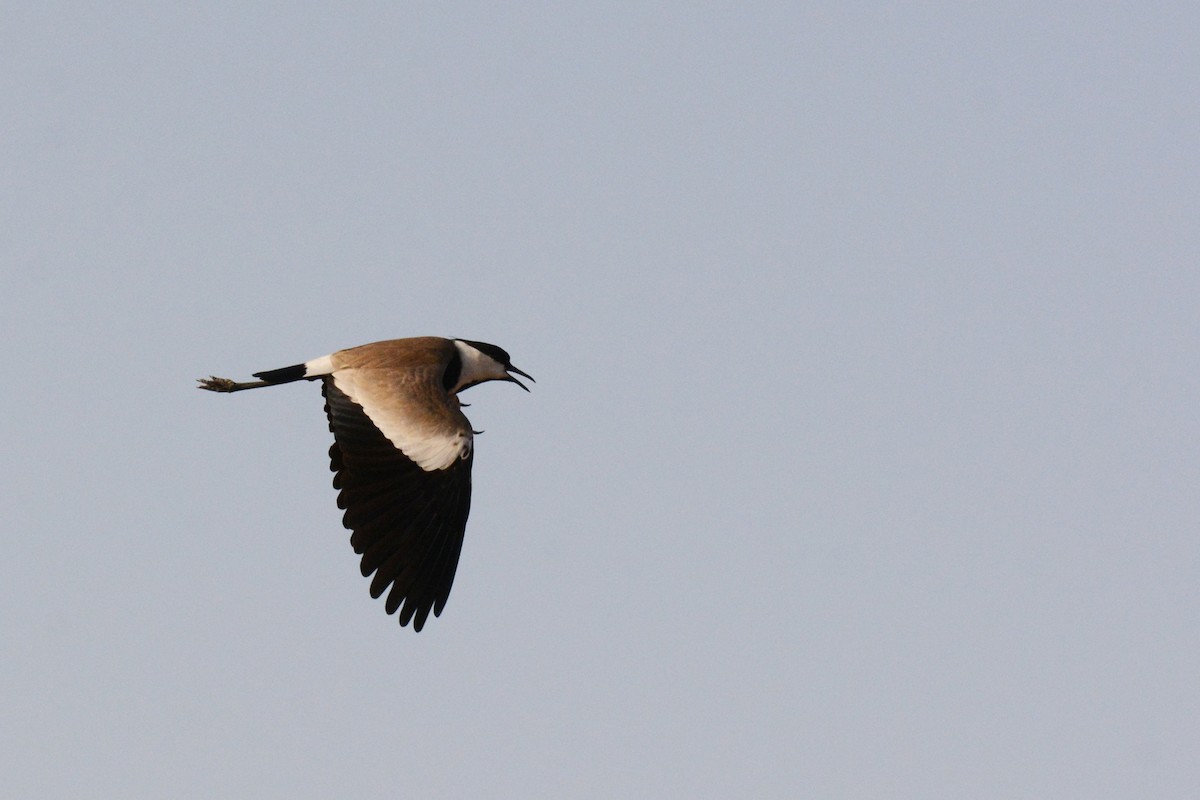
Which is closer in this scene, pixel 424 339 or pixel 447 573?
pixel 447 573

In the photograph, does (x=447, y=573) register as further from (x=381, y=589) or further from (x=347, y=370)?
(x=347, y=370)

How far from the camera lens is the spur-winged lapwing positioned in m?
15.5

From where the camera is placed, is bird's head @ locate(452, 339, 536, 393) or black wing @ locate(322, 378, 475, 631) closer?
black wing @ locate(322, 378, 475, 631)

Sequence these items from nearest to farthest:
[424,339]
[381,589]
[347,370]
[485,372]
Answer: [381,589], [347,370], [424,339], [485,372]

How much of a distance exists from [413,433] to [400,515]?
2.42 ft

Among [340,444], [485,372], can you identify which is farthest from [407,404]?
[485,372]

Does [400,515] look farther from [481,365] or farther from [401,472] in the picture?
[481,365]

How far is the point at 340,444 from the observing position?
15930 mm

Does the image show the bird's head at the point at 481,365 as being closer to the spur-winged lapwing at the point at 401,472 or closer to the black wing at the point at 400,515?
the spur-winged lapwing at the point at 401,472

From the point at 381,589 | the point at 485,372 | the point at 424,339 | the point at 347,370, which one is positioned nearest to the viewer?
the point at 381,589

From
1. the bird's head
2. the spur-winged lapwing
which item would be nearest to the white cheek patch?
the spur-winged lapwing

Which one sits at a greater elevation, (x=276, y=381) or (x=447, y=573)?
(x=276, y=381)

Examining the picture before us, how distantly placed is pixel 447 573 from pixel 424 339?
2909mm

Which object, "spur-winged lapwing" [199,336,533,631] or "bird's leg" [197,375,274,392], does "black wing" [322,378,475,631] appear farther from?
"bird's leg" [197,375,274,392]
